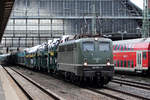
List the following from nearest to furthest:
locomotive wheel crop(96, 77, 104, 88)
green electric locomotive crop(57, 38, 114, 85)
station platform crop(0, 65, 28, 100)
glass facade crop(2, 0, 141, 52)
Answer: station platform crop(0, 65, 28, 100) → green electric locomotive crop(57, 38, 114, 85) → locomotive wheel crop(96, 77, 104, 88) → glass facade crop(2, 0, 141, 52)

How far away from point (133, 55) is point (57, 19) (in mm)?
57507

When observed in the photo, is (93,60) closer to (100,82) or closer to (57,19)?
(100,82)

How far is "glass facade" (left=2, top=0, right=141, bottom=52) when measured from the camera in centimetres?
8462

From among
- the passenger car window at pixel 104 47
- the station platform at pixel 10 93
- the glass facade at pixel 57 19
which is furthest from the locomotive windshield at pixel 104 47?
the glass facade at pixel 57 19

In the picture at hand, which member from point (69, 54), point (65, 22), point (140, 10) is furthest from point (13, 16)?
point (69, 54)

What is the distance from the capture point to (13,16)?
84312 mm

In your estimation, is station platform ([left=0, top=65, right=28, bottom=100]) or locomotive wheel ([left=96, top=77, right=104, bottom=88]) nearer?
station platform ([left=0, top=65, right=28, bottom=100])

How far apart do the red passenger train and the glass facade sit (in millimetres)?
49032

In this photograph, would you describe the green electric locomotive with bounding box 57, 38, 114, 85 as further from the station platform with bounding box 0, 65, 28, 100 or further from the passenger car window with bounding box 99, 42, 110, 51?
the station platform with bounding box 0, 65, 28, 100

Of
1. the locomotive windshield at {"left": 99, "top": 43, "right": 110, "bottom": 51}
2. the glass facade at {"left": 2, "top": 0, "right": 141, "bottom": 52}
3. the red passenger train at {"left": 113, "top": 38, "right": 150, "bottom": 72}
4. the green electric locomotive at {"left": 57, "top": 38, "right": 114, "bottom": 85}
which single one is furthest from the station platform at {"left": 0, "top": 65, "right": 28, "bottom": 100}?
the glass facade at {"left": 2, "top": 0, "right": 141, "bottom": 52}

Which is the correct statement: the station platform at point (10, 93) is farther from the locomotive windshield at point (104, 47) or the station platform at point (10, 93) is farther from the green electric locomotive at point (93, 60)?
the locomotive windshield at point (104, 47)

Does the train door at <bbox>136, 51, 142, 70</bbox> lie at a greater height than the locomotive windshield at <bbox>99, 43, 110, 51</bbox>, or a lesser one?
lesser

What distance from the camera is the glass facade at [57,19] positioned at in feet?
278

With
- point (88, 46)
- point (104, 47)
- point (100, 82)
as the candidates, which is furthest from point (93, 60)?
point (100, 82)
